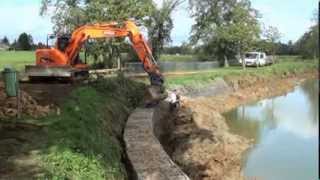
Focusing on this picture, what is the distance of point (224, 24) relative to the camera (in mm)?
49094

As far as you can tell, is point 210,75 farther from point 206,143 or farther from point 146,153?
point 146,153

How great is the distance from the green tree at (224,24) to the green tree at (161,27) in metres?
6.08

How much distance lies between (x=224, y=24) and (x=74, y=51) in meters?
29.1

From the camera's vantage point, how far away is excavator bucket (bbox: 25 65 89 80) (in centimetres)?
2086

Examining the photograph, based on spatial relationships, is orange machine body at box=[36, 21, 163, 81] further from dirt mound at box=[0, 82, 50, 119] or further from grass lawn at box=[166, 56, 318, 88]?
dirt mound at box=[0, 82, 50, 119]

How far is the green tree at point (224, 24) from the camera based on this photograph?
48.0 meters

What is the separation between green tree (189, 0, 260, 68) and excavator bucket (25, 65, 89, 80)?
27818 millimetres

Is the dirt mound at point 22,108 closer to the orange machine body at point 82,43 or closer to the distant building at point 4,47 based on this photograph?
the orange machine body at point 82,43

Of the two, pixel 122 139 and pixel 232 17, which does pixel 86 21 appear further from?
pixel 122 139

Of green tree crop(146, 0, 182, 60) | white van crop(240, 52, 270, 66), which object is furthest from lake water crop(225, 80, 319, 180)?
white van crop(240, 52, 270, 66)

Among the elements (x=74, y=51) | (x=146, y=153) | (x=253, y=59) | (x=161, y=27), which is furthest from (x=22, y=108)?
(x=253, y=59)

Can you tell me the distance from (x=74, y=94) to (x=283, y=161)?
6.06 m

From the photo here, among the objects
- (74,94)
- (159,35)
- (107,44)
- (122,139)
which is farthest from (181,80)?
(122,139)

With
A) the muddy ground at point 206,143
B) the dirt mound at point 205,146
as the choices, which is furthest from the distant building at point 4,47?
the dirt mound at point 205,146
